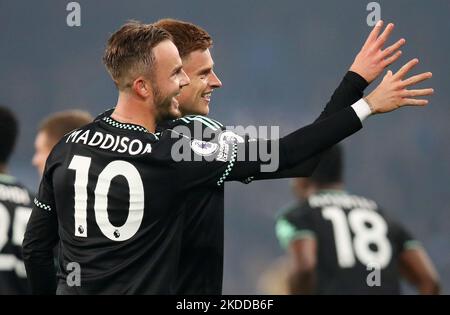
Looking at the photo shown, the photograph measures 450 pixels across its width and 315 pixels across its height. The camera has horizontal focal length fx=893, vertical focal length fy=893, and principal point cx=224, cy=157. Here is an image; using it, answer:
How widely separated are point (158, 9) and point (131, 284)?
8833 millimetres

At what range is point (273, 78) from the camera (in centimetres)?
1173

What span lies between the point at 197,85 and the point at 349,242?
2170 millimetres

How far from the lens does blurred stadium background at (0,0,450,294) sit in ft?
36.8

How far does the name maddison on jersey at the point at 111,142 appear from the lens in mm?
3066

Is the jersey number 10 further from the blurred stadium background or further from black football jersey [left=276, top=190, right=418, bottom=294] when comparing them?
the blurred stadium background

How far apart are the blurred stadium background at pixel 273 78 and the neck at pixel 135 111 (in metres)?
7.86

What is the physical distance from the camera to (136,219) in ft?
10.0

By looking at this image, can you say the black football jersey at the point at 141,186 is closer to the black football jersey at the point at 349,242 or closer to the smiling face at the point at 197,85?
the smiling face at the point at 197,85

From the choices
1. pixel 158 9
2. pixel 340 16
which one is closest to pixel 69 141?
pixel 158 9

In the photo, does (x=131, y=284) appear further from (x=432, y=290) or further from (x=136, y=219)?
(x=432, y=290)

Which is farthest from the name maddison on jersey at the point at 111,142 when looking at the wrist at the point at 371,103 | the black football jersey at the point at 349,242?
the black football jersey at the point at 349,242

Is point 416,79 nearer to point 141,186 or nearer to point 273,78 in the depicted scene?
point 141,186
